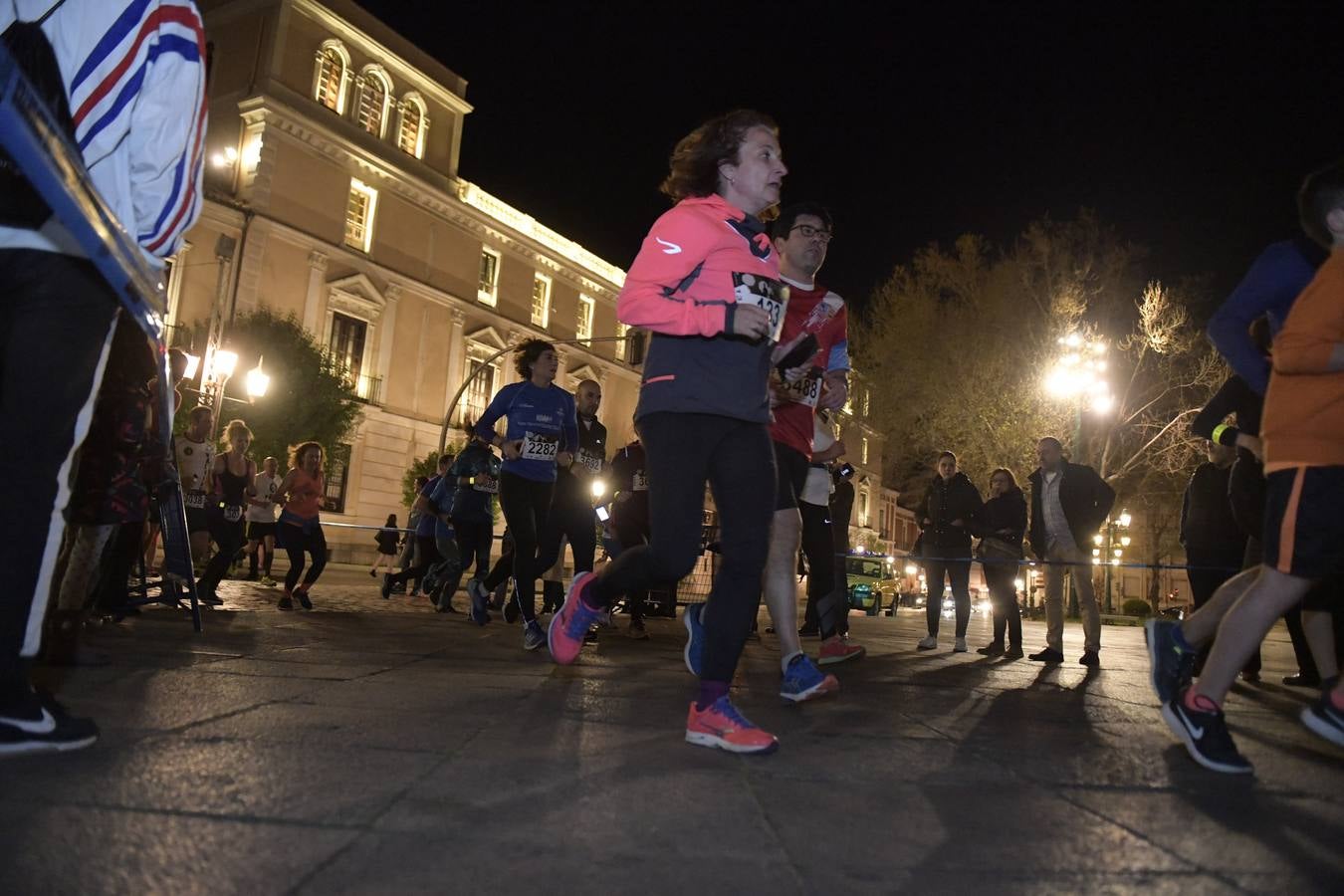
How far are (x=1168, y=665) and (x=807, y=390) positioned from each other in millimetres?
1898

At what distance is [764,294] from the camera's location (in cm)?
312

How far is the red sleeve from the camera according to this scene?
2951 mm

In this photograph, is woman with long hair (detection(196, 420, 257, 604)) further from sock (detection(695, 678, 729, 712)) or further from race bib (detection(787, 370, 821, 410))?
sock (detection(695, 678, 729, 712))

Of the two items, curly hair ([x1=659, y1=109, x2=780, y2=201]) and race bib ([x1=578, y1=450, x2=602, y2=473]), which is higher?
curly hair ([x1=659, y1=109, x2=780, y2=201])

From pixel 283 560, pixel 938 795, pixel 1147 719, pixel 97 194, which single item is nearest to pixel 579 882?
pixel 938 795

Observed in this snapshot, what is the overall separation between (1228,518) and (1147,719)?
370 cm

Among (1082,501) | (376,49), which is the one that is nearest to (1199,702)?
(1082,501)

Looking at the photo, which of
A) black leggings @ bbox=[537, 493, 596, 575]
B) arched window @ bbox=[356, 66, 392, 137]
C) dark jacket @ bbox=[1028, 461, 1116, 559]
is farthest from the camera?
arched window @ bbox=[356, 66, 392, 137]

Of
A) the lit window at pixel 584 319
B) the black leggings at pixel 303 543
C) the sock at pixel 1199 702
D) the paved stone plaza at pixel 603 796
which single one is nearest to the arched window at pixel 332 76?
the lit window at pixel 584 319

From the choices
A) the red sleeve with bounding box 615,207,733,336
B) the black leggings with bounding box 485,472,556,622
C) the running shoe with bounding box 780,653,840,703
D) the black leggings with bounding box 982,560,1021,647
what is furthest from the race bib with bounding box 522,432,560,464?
the black leggings with bounding box 982,560,1021,647

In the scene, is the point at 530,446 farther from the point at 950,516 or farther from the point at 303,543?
the point at 950,516

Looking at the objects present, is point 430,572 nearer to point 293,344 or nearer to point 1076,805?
point 1076,805

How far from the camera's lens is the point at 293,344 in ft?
93.1

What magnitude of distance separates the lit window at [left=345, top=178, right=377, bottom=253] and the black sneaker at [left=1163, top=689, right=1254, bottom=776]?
3394 cm
